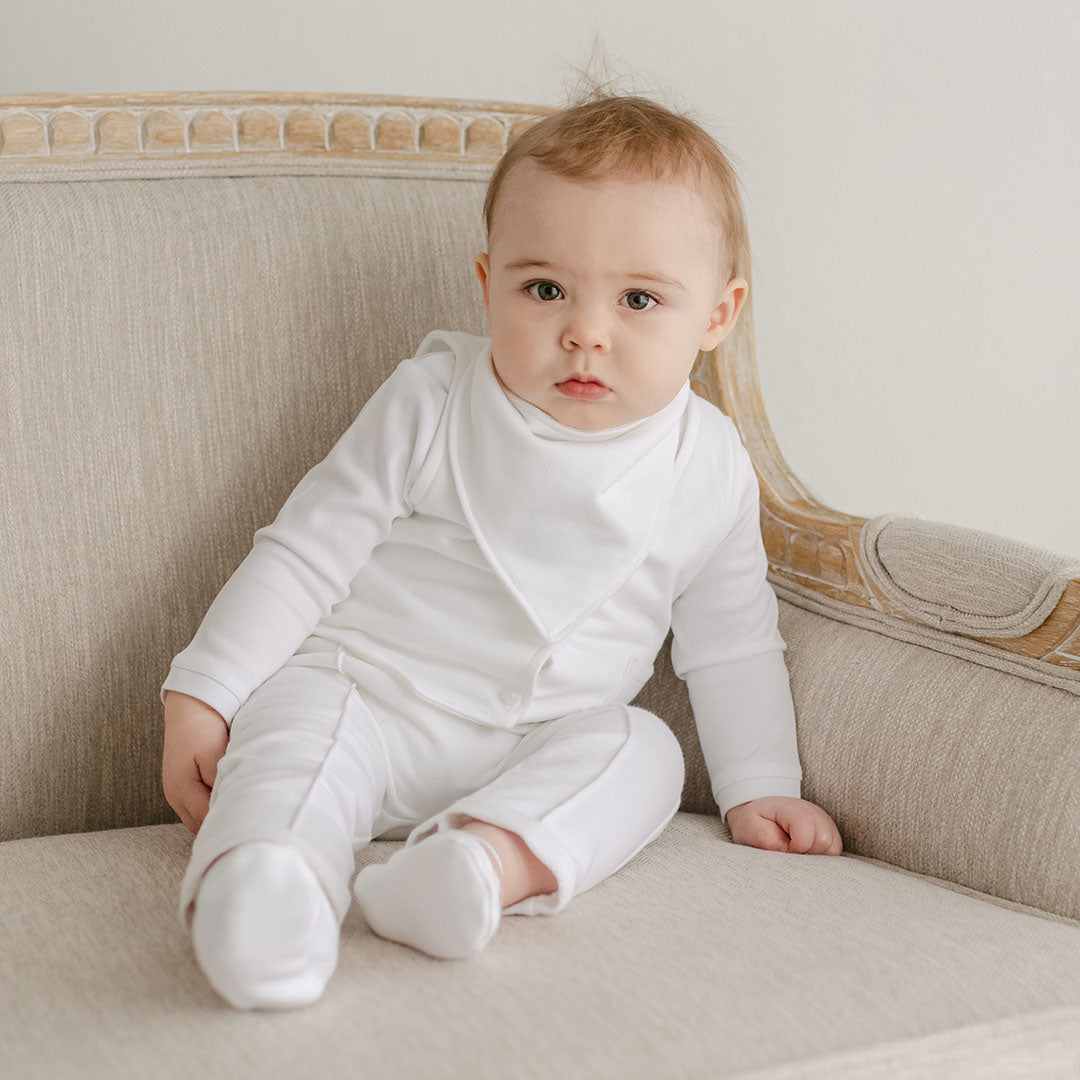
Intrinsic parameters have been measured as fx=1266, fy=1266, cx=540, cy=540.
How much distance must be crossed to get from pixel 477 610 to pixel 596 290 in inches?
11.3

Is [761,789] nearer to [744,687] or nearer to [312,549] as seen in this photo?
[744,687]

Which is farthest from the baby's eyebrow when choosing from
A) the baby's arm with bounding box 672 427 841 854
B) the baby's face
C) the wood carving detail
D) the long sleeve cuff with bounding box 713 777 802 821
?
the long sleeve cuff with bounding box 713 777 802 821

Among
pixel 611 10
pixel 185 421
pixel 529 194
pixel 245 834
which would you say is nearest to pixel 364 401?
pixel 185 421

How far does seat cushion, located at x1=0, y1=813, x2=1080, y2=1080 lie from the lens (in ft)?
2.19

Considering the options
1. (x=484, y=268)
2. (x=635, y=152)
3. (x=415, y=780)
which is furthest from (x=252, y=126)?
(x=415, y=780)

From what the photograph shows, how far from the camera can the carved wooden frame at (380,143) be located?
1168 millimetres

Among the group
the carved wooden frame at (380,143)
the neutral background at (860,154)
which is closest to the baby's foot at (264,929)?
the carved wooden frame at (380,143)

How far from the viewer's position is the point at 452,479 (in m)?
1.09

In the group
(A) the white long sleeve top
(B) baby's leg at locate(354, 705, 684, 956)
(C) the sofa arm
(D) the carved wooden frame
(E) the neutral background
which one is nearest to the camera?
(B) baby's leg at locate(354, 705, 684, 956)

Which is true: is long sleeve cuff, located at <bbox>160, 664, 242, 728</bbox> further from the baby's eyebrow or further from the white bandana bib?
the baby's eyebrow

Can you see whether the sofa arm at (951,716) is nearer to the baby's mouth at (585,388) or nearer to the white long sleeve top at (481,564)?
the white long sleeve top at (481,564)

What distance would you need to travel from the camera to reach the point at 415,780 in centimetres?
105

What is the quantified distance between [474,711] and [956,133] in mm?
1192

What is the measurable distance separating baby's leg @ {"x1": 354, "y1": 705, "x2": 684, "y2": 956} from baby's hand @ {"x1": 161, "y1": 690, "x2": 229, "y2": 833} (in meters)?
0.20
